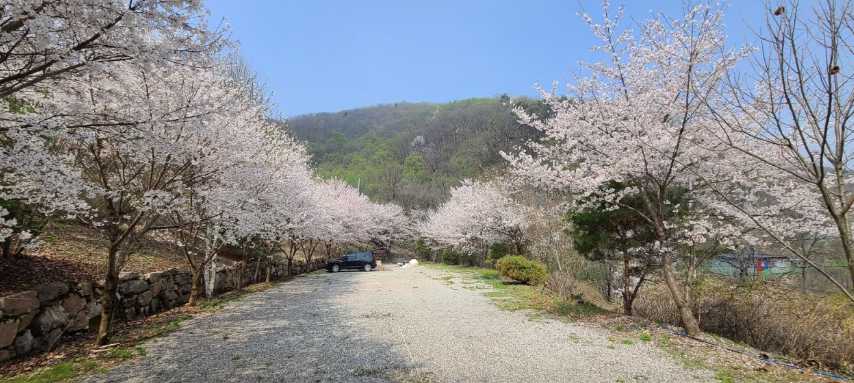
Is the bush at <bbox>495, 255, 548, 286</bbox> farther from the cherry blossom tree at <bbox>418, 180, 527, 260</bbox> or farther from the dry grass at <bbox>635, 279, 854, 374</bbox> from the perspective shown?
the dry grass at <bbox>635, 279, 854, 374</bbox>

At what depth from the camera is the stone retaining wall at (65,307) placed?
5168 millimetres

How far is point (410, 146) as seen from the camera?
64.8m

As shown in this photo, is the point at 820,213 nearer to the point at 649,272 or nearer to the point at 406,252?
the point at 649,272

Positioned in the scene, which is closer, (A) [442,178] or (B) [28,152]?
(B) [28,152]

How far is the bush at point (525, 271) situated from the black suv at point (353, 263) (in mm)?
12415

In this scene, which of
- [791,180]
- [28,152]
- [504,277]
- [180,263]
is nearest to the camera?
[28,152]

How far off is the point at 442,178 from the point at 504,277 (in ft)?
116

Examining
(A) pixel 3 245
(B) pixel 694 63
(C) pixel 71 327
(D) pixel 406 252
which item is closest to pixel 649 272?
(B) pixel 694 63

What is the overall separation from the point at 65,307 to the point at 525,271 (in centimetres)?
1320

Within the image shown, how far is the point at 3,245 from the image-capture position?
668 centimetres

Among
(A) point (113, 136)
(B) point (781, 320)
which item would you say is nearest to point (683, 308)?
(B) point (781, 320)

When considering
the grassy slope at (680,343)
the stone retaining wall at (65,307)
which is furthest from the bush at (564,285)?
the stone retaining wall at (65,307)

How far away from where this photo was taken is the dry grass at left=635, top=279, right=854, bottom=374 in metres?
6.57

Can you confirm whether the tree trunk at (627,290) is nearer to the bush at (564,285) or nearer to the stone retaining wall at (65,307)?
the bush at (564,285)
